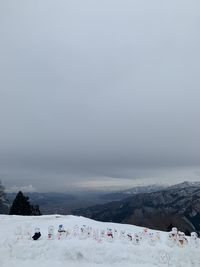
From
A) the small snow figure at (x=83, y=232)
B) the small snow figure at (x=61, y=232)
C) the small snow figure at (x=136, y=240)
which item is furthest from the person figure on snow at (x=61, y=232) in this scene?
the small snow figure at (x=136, y=240)

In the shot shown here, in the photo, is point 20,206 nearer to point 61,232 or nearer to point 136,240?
point 61,232

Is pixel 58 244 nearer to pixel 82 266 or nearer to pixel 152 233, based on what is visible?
pixel 82 266

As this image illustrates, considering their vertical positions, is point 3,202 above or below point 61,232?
above

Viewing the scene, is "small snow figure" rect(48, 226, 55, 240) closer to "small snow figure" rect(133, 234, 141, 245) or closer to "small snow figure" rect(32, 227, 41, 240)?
"small snow figure" rect(32, 227, 41, 240)

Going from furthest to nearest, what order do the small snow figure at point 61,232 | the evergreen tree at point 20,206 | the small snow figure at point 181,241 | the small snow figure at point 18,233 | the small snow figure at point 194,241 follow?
1. the evergreen tree at point 20,206
2. the small snow figure at point 194,241
3. the small snow figure at point 181,241
4. the small snow figure at point 18,233
5. the small snow figure at point 61,232

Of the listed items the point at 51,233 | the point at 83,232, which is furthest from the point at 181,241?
the point at 51,233

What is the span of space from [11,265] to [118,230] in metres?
9.65

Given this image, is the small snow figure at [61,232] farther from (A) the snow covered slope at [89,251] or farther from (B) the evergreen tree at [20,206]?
(B) the evergreen tree at [20,206]

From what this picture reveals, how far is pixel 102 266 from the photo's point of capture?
22531mm

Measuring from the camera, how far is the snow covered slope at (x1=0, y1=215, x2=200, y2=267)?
2288 cm

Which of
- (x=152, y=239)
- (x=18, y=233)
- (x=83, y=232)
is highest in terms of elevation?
(x=18, y=233)

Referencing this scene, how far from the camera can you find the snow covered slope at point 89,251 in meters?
22.9

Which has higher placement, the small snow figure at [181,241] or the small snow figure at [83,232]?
the small snow figure at [83,232]

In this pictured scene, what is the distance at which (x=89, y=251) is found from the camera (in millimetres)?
23922
